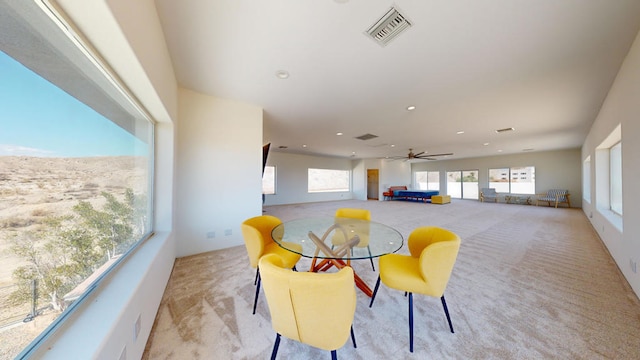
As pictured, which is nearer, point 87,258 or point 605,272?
point 87,258

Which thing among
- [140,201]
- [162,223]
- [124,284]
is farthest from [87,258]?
[162,223]

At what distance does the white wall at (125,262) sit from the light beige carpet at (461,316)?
316 mm

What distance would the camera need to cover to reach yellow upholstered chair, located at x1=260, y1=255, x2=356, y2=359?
96cm

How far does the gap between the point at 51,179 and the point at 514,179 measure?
44.0 ft

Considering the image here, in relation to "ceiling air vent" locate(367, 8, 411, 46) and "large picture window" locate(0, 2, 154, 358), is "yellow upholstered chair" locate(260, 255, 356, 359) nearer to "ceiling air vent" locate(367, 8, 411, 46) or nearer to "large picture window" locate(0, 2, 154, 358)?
"large picture window" locate(0, 2, 154, 358)

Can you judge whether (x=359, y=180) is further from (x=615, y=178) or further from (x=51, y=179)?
(x=51, y=179)

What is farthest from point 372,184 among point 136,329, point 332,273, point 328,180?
point 136,329

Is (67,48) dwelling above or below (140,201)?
above

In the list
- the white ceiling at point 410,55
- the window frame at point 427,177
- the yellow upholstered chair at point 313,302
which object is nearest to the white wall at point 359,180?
the window frame at point 427,177

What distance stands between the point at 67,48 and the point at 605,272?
5289 millimetres

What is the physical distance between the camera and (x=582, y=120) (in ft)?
14.0

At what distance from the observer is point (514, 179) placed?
948 centimetres

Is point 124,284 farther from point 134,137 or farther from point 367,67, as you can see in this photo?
point 367,67

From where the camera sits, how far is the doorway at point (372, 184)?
11.4 meters
